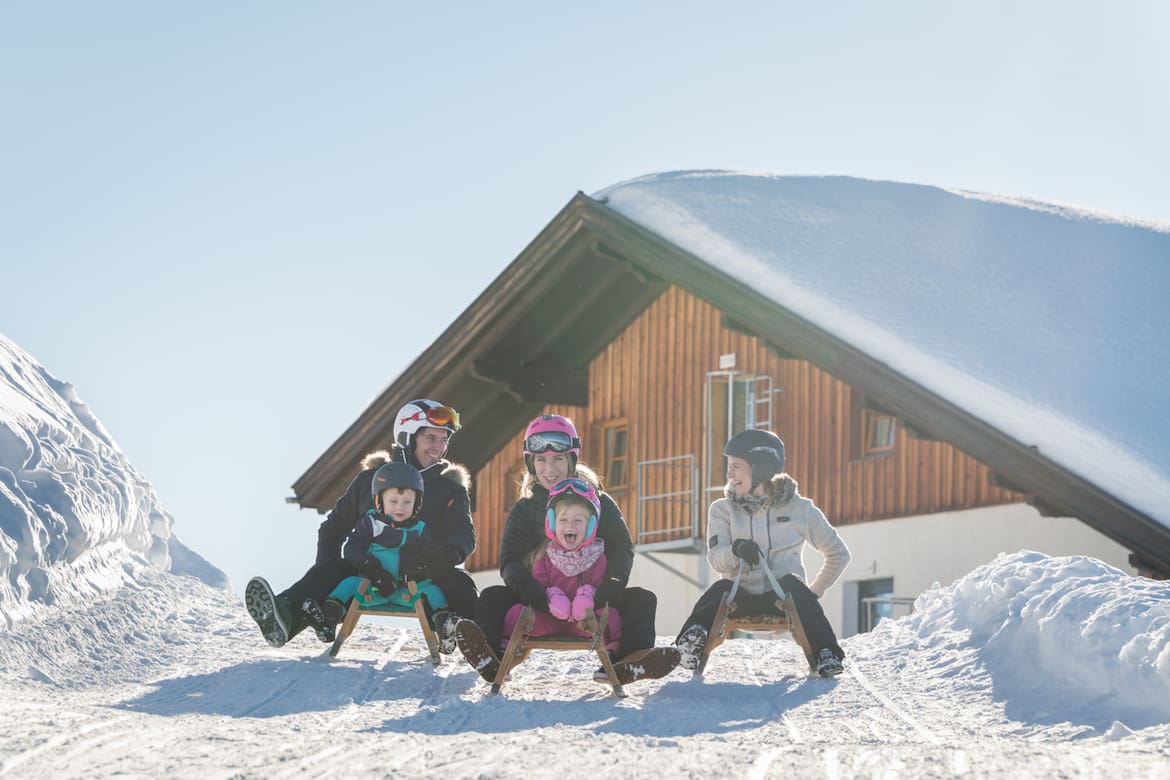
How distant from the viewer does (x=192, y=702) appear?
621 cm

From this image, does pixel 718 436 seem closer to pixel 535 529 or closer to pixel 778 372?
pixel 778 372

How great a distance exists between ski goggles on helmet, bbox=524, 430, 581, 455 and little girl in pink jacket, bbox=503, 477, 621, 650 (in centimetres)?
46

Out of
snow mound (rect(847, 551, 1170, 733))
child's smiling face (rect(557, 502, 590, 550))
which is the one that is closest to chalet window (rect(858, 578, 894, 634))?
snow mound (rect(847, 551, 1170, 733))

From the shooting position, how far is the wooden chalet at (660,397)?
12648 mm

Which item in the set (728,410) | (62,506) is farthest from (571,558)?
(728,410)

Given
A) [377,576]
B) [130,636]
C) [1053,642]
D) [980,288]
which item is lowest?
[130,636]

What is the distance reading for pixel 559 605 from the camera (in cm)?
623

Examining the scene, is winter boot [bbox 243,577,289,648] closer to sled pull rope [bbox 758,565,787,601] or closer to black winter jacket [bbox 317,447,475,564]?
black winter jacket [bbox 317,447,475,564]

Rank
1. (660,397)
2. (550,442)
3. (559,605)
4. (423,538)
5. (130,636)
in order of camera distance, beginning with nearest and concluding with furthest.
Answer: (559,605) < (550,442) < (423,538) < (130,636) < (660,397)

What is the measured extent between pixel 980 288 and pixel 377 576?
894 cm

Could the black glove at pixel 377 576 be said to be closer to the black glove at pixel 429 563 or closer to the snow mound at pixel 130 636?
the black glove at pixel 429 563

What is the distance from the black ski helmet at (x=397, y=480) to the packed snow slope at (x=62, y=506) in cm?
206

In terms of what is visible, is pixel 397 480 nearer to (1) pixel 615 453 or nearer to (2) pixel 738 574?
(2) pixel 738 574

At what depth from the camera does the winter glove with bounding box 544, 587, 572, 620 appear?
20.4 ft
